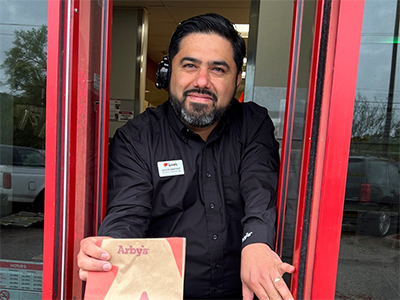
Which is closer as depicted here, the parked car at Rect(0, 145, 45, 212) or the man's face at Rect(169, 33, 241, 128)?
the parked car at Rect(0, 145, 45, 212)

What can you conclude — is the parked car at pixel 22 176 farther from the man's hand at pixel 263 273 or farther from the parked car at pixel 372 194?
the parked car at pixel 372 194

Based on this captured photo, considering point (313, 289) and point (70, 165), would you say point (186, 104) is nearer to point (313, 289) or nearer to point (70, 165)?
point (70, 165)

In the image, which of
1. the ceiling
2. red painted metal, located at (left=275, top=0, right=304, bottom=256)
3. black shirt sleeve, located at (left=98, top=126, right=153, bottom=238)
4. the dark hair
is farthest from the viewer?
the ceiling

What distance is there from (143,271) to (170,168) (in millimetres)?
632

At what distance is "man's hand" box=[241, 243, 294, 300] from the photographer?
43.5 inches

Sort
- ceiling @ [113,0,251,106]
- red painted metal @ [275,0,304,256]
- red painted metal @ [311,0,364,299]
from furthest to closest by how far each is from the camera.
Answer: ceiling @ [113,0,251,106]
red painted metal @ [275,0,304,256]
red painted metal @ [311,0,364,299]

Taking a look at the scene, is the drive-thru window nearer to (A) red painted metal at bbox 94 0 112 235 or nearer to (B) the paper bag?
(A) red painted metal at bbox 94 0 112 235

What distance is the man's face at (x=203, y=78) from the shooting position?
168 cm

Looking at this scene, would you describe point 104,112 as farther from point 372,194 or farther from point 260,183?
point 372,194

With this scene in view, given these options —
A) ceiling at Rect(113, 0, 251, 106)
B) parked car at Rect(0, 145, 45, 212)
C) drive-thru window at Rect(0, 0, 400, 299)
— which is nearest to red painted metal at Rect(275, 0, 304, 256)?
drive-thru window at Rect(0, 0, 400, 299)

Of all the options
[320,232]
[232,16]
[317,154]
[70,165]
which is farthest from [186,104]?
[232,16]

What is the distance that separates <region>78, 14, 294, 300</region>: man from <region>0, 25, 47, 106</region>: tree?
44 cm

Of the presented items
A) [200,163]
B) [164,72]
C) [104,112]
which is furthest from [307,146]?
[164,72]

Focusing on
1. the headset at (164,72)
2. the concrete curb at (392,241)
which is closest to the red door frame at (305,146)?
the headset at (164,72)
